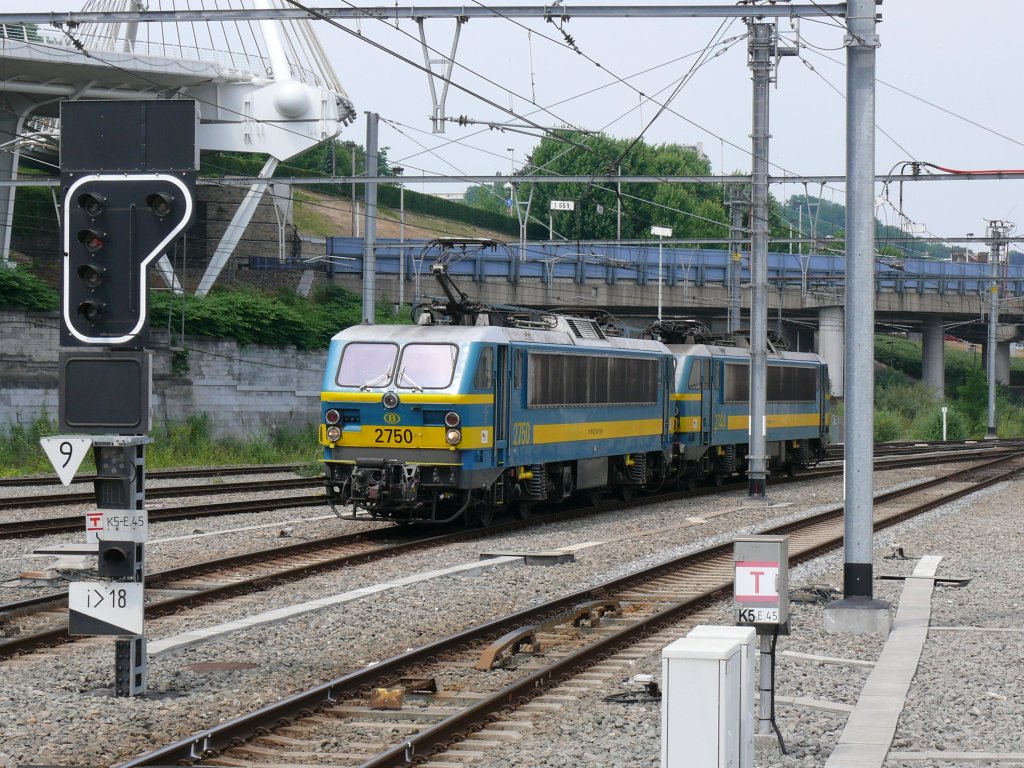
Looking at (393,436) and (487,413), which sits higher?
(487,413)

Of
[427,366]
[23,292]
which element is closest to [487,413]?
[427,366]

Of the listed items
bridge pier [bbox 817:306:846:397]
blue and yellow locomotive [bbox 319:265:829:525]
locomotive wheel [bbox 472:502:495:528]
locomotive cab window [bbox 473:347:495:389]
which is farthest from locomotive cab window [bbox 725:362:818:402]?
bridge pier [bbox 817:306:846:397]

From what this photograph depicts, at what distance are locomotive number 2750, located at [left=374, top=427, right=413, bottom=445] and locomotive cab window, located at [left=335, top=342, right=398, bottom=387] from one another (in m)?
0.68

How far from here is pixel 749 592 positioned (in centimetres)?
824

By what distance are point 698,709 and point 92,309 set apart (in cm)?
516

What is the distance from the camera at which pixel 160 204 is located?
9.38 metres

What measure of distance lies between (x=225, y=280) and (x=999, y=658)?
46553 mm

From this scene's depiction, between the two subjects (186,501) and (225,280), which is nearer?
(186,501)

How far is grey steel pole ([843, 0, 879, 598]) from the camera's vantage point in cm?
1242

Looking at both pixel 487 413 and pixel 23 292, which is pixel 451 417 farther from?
pixel 23 292

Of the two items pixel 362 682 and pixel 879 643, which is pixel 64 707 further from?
pixel 879 643

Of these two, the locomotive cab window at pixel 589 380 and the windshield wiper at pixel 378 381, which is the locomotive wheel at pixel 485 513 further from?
the windshield wiper at pixel 378 381

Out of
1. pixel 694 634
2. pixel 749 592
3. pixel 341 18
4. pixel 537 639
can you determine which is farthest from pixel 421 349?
pixel 694 634

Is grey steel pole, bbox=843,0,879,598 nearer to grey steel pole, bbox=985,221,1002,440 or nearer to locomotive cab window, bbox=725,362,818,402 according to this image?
locomotive cab window, bbox=725,362,818,402
